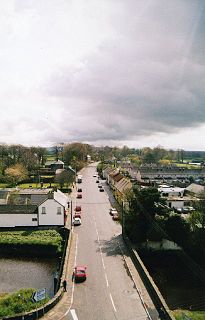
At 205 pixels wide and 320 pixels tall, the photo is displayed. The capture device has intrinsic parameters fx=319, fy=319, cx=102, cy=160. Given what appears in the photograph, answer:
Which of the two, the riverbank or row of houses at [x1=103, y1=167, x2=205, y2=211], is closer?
the riverbank

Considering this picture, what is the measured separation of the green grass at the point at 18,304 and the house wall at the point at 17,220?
67.9 feet

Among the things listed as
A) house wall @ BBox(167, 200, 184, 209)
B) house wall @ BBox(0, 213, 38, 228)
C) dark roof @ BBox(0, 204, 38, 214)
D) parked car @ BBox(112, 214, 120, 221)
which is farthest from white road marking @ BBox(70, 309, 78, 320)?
house wall @ BBox(167, 200, 184, 209)

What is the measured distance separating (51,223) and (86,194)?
26.5 metres

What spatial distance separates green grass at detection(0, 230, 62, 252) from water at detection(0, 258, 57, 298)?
2180mm

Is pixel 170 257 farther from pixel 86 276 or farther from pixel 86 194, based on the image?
pixel 86 194

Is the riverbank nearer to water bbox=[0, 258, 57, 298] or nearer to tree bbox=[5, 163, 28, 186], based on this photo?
water bbox=[0, 258, 57, 298]

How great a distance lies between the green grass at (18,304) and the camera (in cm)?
1930

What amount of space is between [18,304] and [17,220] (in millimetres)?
22873

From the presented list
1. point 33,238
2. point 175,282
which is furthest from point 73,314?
point 33,238

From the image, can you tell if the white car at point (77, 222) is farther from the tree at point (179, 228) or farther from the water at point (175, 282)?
the tree at point (179, 228)

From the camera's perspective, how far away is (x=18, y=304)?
20.0m

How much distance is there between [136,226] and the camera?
35562 mm

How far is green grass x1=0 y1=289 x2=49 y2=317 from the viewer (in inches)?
760

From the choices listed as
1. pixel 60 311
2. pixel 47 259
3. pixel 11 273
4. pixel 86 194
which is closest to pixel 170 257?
pixel 47 259
